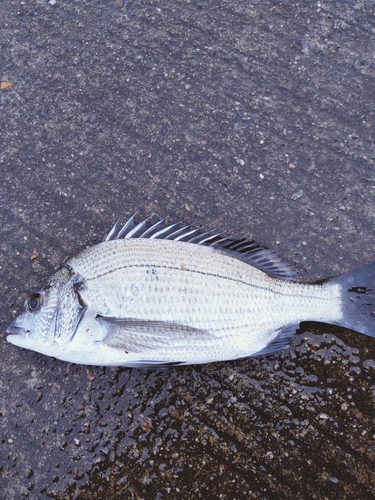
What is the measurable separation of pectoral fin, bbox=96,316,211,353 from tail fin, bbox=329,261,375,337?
32.8 inches

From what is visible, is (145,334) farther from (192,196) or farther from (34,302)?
(192,196)

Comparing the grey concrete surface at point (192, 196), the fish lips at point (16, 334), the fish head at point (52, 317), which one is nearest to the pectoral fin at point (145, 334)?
the fish head at point (52, 317)

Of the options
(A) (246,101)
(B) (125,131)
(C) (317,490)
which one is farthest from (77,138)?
(C) (317,490)

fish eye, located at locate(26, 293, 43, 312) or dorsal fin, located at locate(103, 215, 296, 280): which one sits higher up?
dorsal fin, located at locate(103, 215, 296, 280)

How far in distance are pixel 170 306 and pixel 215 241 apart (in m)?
0.51

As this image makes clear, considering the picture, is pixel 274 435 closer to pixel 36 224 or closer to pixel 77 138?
pixel 36 224

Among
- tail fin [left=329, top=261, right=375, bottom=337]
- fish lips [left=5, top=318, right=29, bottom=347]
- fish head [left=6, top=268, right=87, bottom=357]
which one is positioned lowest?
fish lips [left=5, top=318, right=29, bottom=347]

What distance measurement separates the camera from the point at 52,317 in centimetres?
252

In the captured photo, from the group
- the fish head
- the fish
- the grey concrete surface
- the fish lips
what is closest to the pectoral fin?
the fish

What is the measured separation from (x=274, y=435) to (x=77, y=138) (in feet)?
7.38

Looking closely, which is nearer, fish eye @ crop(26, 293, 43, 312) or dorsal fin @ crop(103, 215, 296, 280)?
fish eye @ crop(26, 293, 43, 312)

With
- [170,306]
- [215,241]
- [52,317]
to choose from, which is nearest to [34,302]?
[52,317]

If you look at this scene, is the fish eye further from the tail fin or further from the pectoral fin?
the tail fin

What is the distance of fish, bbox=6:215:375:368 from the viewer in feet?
8.21
